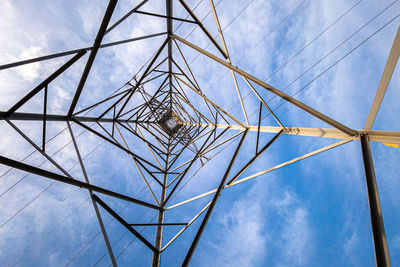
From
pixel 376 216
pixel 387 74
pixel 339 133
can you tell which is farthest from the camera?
pixel 339 133

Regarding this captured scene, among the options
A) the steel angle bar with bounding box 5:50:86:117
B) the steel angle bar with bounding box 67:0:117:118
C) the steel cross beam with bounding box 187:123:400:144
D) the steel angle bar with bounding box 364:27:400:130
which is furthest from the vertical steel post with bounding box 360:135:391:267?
the steel angle bar with bounding box 5:50:86:117

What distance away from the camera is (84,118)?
6.29m

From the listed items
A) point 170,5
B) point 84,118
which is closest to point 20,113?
point 84,118

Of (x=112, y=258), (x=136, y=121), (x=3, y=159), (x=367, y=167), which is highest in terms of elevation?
(x=136, y=121)

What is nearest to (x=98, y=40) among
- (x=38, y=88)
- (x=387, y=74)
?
(x=38, y=88)

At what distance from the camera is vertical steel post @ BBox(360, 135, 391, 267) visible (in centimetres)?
195

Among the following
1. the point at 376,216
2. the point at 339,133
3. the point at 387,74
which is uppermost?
the point at 387,74

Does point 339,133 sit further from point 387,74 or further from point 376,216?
point 376,216

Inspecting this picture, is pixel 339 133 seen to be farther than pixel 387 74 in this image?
Yes

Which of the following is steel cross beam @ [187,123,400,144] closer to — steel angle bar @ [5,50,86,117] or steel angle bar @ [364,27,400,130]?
steel angle bar @ [364,27,400,130]

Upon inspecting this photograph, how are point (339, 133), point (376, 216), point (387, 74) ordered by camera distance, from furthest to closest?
point (339, 133)
point (387, 74)
point (376, 216)

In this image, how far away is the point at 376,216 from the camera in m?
2.18

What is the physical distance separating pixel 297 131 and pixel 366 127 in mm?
1708

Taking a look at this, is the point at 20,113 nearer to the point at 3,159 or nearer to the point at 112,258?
the point at 3,159
